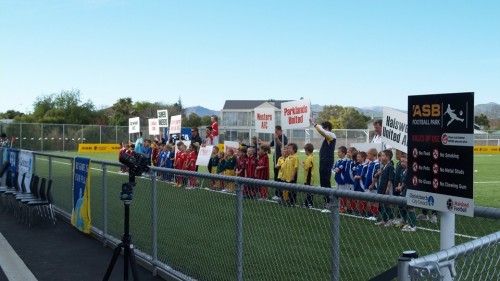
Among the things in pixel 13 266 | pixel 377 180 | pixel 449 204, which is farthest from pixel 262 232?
pixel 377 180

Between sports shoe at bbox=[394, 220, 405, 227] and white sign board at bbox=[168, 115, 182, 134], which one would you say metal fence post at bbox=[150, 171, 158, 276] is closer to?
sports shoe at bbox=[394, 220, 405, 227]

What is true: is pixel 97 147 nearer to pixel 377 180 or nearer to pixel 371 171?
pixel 371 171

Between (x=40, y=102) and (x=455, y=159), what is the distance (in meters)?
107

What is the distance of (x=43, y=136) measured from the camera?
56.2 metres

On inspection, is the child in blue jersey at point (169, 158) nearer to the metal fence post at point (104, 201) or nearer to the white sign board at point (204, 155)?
the white sign board at point (204, 155)

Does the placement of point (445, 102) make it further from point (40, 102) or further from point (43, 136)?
point (40, 102)

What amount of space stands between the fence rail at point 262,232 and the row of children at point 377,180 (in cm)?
5

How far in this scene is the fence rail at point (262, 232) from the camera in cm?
485

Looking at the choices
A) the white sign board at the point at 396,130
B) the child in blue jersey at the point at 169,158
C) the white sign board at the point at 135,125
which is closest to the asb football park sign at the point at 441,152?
the white sign board at the point at 396,130

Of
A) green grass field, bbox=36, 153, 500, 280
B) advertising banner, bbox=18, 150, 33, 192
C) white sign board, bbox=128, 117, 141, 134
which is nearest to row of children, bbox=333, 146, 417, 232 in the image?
green grass field, bbox=36, 153, 500, 280

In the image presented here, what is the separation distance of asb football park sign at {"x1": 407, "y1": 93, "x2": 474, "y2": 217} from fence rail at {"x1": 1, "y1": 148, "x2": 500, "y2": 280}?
36 cm

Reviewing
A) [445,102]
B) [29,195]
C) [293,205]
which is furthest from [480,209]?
[29,195]

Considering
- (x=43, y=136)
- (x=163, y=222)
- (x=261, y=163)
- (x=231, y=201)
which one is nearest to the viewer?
(x=231, y=201)

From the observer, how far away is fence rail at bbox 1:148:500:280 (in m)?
4.85
